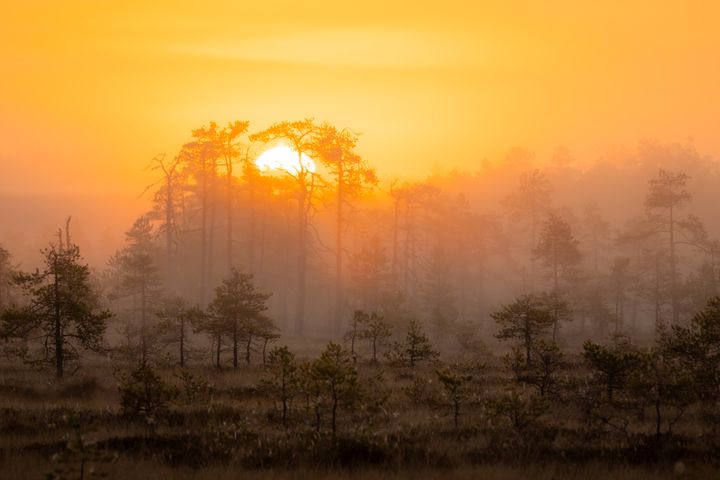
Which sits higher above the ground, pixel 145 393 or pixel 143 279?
pixel 143 279

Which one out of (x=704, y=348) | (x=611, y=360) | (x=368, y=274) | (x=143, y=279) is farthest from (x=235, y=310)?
(x=368, y=274)

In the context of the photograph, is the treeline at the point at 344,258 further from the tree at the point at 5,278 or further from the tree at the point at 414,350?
the tree at the point at 414,350

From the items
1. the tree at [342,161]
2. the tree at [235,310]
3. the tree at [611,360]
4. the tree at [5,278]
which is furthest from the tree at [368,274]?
the tree at [611,360]

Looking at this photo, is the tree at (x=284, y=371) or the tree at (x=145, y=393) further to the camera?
the tree at (x=284, y=371)

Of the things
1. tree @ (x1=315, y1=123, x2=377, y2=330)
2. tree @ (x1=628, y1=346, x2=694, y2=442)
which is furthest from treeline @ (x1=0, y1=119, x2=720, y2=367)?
tree @ (x1=628, y1=346, x2=694, y2=442)

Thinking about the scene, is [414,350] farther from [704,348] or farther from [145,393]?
[145,393]

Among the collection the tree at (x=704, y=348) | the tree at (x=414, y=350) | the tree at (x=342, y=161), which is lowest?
the tree at (x=414, y=350)

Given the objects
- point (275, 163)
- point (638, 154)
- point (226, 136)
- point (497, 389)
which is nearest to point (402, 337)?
point (275, 163)

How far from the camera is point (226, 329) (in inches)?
732

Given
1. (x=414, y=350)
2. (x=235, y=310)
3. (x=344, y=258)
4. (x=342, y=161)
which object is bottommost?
(x=414, y=350)

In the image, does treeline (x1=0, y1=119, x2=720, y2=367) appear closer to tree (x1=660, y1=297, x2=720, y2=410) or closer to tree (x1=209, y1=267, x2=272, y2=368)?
tree (x1=209, y1=267, x2=272, y2=368)

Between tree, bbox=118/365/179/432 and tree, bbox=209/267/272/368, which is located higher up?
tree, bbox=209/267/272/368

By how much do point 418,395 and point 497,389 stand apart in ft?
Result: 9.43

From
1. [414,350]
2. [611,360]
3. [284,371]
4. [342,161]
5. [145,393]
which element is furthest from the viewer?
[342,161]
